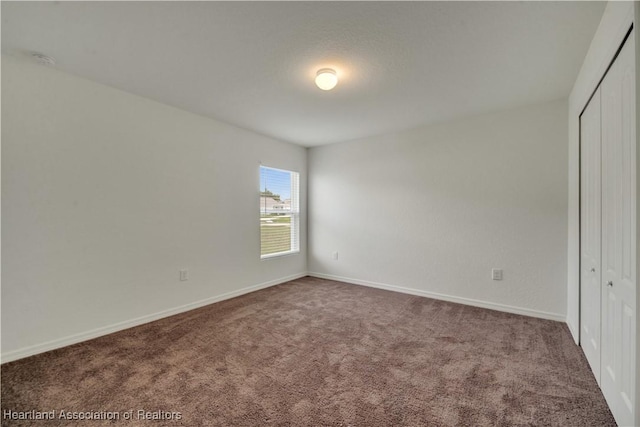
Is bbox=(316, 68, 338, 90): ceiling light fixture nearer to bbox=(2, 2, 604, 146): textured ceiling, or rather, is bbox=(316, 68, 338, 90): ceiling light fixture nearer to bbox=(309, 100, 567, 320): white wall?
bbox=(2, 2, 604, 146): textured ceiling

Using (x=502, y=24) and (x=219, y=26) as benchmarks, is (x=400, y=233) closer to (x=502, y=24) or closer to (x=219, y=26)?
(x=502, y=24)

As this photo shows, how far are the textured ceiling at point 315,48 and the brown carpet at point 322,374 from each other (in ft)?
8.14

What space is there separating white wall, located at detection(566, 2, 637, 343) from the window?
3785 millimetres

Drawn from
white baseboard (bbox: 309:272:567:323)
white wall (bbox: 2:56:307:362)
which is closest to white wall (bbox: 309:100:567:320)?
white baseboard (bbox: 309:272:567:323)

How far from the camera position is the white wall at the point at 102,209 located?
2285 mm

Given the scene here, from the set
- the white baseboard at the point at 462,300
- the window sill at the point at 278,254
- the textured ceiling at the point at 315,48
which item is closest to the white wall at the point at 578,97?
the textured ceiling at the point at 315,48

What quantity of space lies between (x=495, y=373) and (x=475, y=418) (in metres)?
0.63

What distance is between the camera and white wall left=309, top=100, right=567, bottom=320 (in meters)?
3.18

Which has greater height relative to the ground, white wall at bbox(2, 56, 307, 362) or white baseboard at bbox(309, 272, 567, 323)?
white wall at bbox(2, 56, 307, 362)

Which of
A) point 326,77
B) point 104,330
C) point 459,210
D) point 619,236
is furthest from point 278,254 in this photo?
point 619,236

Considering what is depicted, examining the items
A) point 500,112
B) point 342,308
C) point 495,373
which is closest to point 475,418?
point 495,373

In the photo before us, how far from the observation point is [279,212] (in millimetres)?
4801

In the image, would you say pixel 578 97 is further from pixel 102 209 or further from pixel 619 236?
pixel 102 209

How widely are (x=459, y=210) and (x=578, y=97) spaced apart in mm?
1648
